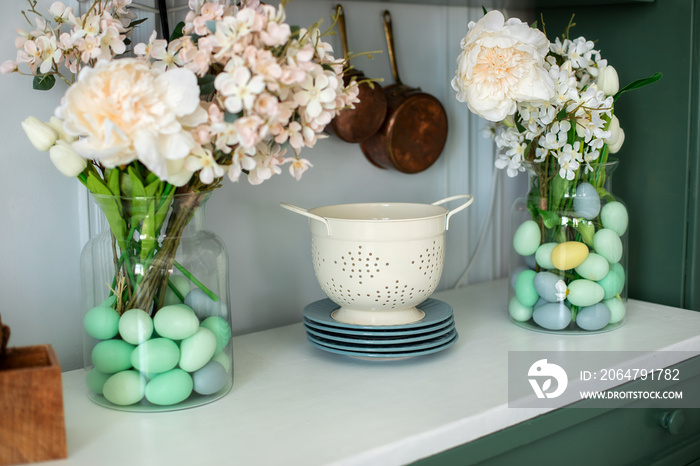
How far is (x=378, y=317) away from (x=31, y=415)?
0.52 metres

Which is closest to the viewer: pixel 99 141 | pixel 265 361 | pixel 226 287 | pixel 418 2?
pixel 99 141

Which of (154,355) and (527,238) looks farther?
(527,238)

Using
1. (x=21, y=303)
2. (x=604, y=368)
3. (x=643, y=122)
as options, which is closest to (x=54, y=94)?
(x=21, y=303)

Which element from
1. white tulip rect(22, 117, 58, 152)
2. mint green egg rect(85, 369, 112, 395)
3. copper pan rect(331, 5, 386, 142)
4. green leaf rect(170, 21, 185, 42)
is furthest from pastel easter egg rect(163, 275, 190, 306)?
copper pan rect(331, 5, 386, 142)

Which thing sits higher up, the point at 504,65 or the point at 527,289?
the point at 504,65

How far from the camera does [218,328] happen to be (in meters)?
0.94

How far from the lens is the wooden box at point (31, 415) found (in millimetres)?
734

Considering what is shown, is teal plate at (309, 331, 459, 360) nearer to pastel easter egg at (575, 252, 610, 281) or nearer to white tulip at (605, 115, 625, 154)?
pastel easter egg at (575, 252, 610, 281)

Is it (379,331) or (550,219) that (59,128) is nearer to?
(379,331)

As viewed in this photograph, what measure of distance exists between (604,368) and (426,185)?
23.9 inches

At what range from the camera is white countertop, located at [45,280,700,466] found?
0.79 m

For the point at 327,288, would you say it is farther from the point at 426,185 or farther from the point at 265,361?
the point at 426,185

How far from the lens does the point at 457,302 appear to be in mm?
1450

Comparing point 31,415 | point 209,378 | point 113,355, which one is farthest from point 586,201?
point 31,415
